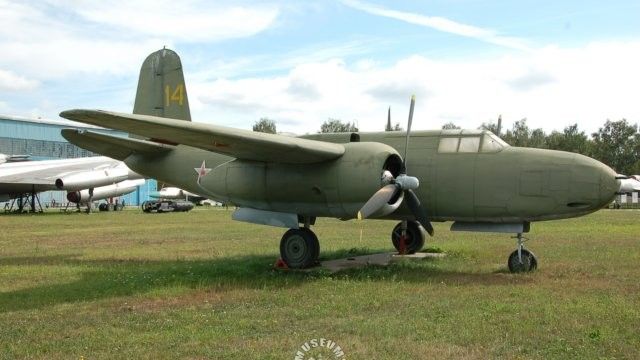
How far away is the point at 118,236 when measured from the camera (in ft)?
80.1

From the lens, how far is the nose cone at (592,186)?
11789 mm

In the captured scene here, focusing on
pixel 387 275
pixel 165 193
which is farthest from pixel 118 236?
pixel 165 193

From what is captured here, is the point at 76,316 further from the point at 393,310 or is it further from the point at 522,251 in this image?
the point at 522,251

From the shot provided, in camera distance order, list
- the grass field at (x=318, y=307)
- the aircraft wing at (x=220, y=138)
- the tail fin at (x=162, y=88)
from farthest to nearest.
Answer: the tail fin at (x=162, y=88) → the aircraft wing at (x=220, y=138) → the grass field at (x=318, y=307)

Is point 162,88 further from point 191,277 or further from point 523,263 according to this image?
point 523,263

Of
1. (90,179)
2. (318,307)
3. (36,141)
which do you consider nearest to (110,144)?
(318,307)

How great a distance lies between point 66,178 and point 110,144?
107 ft

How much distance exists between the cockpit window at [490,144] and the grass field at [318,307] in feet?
8.68

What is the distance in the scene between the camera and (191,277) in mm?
12281

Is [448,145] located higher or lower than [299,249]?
higher

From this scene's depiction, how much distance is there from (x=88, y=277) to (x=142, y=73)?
7302 mm

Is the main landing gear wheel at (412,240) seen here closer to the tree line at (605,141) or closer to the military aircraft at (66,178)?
the military aircraft at (66,178)

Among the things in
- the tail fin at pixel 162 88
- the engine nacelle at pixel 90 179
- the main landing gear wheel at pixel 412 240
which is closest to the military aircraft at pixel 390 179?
the main landing gear wheel at pixel 412 240

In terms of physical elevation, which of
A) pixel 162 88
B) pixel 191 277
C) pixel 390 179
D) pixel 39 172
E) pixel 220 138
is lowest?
pixel 191 277
